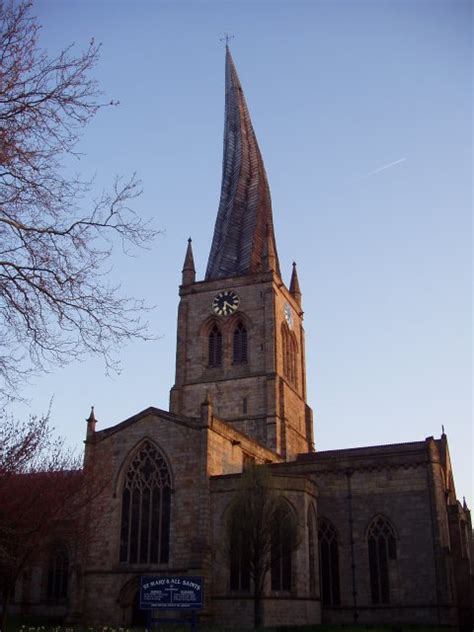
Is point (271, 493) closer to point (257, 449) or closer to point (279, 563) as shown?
point (279, 563)

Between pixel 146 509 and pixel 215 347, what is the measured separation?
630 inches

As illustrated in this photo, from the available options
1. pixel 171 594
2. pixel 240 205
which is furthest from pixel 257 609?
pixel 240 205

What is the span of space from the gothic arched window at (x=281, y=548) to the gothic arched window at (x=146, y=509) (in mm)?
4999

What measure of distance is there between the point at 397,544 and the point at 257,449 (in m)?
9.64

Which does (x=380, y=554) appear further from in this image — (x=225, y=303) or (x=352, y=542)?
(x=225, y=303)

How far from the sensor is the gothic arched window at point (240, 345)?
4562 cm

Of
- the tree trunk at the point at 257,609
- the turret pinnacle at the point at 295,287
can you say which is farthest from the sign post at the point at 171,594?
the turret pinnacle at the point at 295,287

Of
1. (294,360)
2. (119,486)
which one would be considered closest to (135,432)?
(119,486)

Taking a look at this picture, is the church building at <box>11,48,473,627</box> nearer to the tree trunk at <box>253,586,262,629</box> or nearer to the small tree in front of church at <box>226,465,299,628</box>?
the small tree in front of church at <box>226,465,299,628</box>

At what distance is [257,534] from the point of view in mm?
27250

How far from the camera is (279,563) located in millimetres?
29562

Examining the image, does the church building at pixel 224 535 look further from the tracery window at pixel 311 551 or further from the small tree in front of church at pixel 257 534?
the small tree in front of church at pixel 257 534

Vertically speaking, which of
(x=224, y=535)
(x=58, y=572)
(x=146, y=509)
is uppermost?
(x=146, y=509)

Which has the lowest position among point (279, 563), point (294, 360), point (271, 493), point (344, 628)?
point (344, 628)
